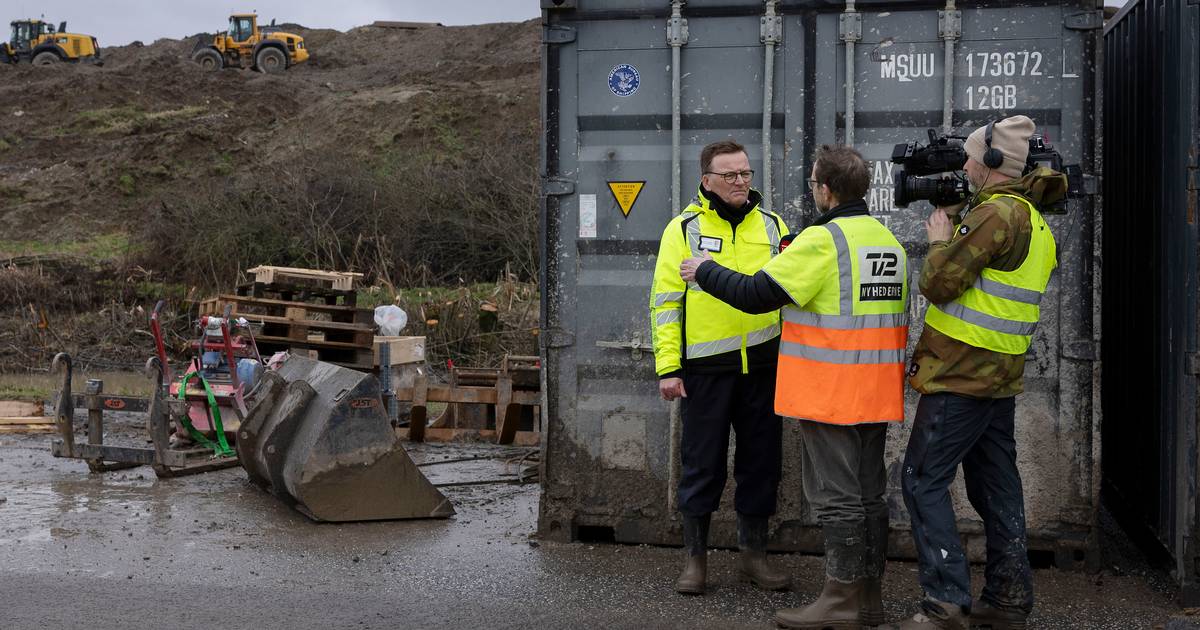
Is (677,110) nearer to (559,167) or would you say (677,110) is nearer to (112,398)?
(559,167)

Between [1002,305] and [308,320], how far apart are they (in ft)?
26.8

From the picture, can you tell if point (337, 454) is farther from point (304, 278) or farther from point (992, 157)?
point (304, 278)

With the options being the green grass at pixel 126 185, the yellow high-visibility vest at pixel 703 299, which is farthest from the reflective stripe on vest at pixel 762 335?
the green grass at pixel 126 185

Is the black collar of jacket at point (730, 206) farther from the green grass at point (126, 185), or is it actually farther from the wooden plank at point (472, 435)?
the green grass at point (126, 185)

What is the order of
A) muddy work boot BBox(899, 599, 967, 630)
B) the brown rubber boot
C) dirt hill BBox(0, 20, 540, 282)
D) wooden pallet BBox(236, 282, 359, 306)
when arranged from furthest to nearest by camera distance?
dirt hill BBox(0, 20, 540, 282) < wooden pallet BBox(236, 282, 359, 306) < the brown rubber boot < muddy work boot BBox(899, 599, 967, 630)

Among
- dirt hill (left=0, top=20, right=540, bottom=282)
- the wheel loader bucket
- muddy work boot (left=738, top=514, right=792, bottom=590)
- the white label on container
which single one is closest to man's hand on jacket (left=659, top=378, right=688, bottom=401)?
muddy work boot (left=738, top=514, right=792, bottom=590)

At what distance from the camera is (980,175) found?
15.5 ft

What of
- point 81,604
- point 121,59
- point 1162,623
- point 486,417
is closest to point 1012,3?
point 1162,623

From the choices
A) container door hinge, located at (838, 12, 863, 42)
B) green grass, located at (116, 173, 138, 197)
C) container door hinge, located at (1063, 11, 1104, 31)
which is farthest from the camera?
green grass, located at (116, 173, 138, 197)

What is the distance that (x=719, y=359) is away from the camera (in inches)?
204

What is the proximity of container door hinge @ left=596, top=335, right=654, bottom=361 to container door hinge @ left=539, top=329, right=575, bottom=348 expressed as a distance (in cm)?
15

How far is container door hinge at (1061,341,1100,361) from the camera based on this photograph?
5477 millimetres

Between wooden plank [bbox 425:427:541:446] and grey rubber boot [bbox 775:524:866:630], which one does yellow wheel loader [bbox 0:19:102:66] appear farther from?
grey rubber boot [bbox 775:524:866:630]

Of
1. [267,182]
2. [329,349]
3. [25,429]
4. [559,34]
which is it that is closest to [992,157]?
[559,34]
